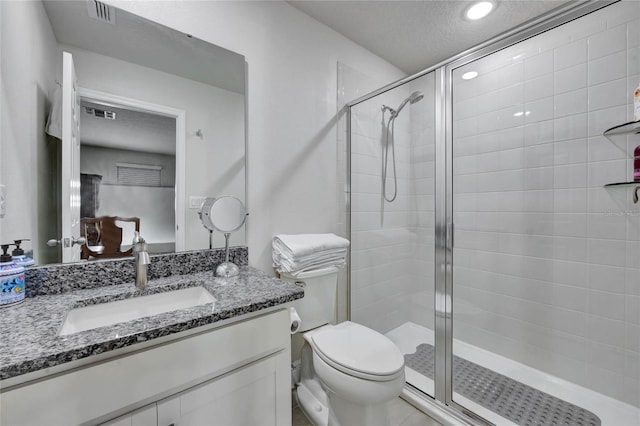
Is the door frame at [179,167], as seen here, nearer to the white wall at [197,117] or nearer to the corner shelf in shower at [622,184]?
the white wall at [197,117]

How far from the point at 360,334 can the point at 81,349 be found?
1.11 meters

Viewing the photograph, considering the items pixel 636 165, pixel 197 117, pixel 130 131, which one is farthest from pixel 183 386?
pixel 636 165

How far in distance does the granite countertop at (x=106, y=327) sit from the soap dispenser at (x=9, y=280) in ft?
0.10

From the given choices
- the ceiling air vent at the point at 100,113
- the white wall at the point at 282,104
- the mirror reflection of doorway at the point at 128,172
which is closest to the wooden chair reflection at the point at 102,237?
the mirror reflection of doorway at the point at 128,172

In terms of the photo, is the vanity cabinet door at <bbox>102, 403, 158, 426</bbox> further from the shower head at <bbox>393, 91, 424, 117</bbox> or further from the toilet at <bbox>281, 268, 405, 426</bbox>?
the shower head at <bbox>393, 91, 424, 117</bbox>

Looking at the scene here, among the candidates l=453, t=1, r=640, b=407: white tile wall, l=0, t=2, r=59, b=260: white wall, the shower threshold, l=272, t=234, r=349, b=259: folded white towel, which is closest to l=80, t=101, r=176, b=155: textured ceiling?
l=0, t=2, r=59, b=260: white wall

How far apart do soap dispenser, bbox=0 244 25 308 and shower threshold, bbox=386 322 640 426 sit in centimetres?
182

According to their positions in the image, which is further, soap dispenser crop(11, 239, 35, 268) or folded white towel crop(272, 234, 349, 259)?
folded white towel crop(272, 234, 349, 259)

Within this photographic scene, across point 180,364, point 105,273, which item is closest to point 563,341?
point 180,364

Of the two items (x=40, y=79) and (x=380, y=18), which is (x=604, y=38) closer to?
(x=380, y=18)

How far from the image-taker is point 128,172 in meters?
1.11

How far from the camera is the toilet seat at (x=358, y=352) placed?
1068mm

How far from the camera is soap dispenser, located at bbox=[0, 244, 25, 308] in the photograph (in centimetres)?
81

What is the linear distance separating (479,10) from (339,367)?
2.14m
